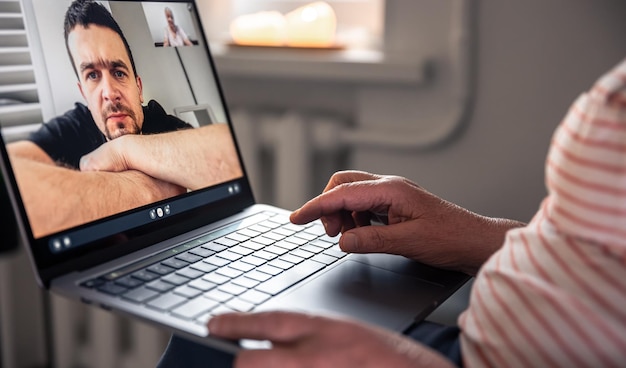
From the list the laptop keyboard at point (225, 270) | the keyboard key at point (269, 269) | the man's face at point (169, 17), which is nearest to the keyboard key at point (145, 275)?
the laptop keyboard at point (225, 270)

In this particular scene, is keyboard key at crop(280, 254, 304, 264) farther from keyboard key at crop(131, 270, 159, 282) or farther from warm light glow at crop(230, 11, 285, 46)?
warm light glow at crop(230, 11, 285, 46)

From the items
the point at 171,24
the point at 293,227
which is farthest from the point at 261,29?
the point at 293,227

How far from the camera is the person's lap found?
0.58 metres

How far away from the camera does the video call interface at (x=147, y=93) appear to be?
650 millimetres

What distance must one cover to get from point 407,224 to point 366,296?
0.39 feet

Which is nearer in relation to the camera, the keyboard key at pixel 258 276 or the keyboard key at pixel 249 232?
the keyboard key at pixel 258 276

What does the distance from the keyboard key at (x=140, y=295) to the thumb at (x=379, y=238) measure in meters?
0.21

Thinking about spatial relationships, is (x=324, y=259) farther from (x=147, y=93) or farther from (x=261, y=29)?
(x=261, y=29)

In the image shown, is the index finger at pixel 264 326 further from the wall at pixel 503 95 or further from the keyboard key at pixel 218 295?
the wall at pixel 503 95

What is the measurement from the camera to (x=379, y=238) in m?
0.72

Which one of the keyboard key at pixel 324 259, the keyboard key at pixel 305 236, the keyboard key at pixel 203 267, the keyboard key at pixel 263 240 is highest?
the keyboard key at pixel 203 267

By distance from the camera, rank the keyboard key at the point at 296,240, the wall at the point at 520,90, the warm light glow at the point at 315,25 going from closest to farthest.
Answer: the keyboard key at the point at 296,240
the wall at the point at 520,90
the warm light glow at the point at 315,25

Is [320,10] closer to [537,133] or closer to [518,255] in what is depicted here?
[537,133]

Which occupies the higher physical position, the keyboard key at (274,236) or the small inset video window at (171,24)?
the small inset video window at (171,24)
